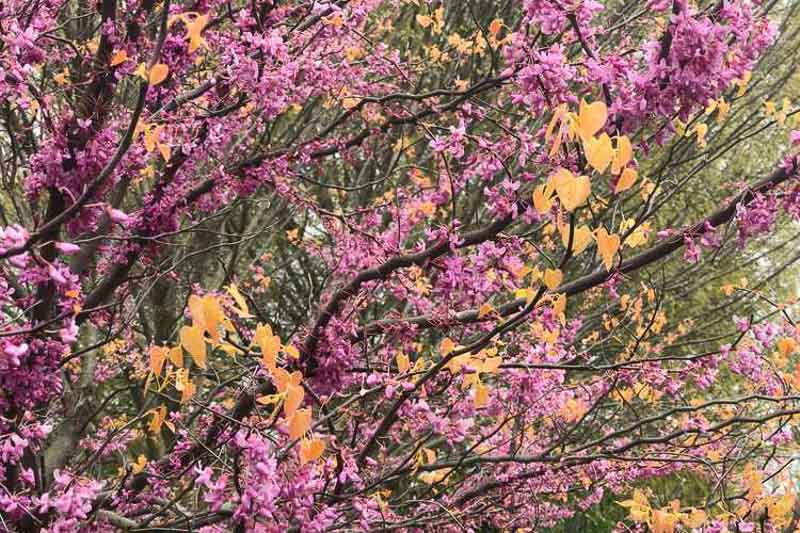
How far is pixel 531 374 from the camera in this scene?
392 centimetres

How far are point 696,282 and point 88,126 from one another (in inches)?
279

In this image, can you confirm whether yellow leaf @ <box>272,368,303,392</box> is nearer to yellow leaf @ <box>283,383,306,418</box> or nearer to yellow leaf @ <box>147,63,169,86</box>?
yellow leaf @ <box>283,383,306,418</box>

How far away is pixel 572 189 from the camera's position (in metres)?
1.87

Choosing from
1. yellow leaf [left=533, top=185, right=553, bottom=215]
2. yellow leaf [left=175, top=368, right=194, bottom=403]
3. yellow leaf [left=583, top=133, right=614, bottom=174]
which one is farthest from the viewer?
yellow leaf [left=175, top=368, right=194, bottom=403]

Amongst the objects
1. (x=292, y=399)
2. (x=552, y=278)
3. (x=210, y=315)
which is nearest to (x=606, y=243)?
(x=552, y=278)

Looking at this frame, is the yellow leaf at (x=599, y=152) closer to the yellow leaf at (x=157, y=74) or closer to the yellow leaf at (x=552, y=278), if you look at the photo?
the yellow leaf at (x=552, y=278)

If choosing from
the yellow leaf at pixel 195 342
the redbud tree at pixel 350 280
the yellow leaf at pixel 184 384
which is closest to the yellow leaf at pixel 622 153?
the redbud tree at pixel 350 280

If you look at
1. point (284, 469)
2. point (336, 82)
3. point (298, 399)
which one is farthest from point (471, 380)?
point (336, 82)

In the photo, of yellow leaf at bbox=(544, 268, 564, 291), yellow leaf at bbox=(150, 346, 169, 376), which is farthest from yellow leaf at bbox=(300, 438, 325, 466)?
yellow leaf at bbox=(544, 268, 564, 291)

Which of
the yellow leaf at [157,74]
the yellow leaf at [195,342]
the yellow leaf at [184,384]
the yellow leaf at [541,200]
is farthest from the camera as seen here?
the yellow leaf at [184,384]

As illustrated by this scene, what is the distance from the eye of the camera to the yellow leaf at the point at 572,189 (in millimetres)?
1850

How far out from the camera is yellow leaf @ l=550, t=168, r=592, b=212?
1850mm

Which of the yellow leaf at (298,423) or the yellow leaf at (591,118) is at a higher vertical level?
the yellow leaf at (591,118)

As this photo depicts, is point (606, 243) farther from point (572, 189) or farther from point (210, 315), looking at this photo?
point (210, 315)
